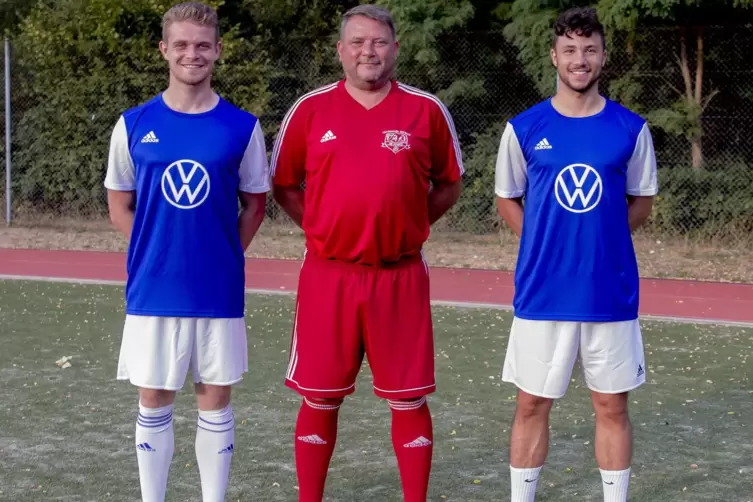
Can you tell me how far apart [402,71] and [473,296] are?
4603 mm

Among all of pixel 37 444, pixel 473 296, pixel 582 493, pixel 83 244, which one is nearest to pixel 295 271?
pixel 473 296

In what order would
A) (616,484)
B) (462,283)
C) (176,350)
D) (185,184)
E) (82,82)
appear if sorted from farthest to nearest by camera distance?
(82,82)
(462,283)
(616,484)
(176,350)
(185,184)

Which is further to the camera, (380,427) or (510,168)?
(380,427)

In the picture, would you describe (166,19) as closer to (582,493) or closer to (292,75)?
(582,493)

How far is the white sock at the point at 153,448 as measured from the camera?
4.14m

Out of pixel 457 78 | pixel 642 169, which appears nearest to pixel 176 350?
pixel 642 169

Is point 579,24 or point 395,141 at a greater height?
point 579,24

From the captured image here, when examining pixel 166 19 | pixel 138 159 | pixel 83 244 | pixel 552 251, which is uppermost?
pixel 166 19

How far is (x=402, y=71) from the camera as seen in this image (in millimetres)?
13953

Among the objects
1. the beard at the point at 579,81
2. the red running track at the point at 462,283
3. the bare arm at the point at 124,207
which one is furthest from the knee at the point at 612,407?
the red running track at the point at 462,283

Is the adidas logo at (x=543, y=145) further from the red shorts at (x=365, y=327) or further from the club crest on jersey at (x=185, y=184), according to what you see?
the club crest on jersey at (x=185, y=184)

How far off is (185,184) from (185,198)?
5 centimetres

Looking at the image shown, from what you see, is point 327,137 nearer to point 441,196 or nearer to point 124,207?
point 441,196

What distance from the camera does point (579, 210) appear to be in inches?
158
